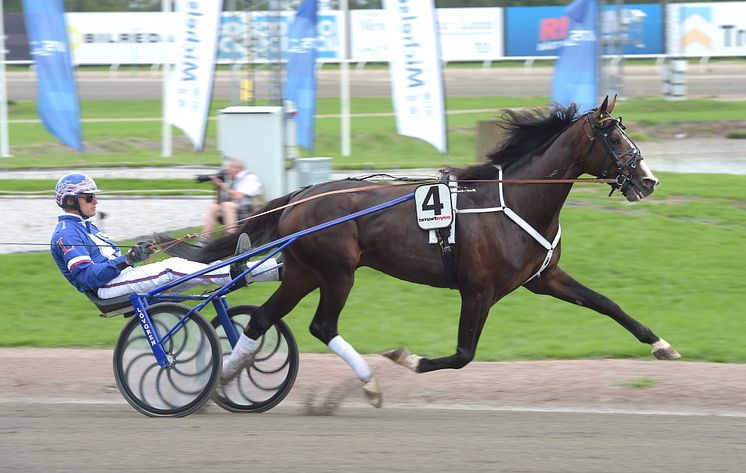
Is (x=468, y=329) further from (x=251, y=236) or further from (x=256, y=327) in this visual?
(x=251, y=236)

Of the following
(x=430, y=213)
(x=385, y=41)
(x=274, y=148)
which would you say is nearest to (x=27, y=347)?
(x=430, y=213)

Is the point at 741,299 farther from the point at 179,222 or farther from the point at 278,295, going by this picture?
the point at 179,222

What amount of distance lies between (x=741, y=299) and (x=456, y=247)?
4104 millimetres

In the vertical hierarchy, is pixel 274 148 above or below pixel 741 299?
above

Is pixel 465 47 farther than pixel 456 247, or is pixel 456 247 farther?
pixel 465 47

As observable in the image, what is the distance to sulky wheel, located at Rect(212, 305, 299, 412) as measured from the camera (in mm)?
6434

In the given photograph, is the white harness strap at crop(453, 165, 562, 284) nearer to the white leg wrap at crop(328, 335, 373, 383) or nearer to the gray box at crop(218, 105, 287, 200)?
the white leg wrap at crop(328, 335, 373, 383)

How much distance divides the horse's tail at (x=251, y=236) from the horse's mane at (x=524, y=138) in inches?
45.9

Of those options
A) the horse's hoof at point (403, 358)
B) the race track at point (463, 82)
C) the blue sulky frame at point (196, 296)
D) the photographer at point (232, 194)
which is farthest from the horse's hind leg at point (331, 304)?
the race track at point (463, 82)

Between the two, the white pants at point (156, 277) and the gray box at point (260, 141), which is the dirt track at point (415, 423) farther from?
the gray box at point (260, 141)

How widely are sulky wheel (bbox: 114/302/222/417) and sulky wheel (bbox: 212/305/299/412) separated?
33 centimetres

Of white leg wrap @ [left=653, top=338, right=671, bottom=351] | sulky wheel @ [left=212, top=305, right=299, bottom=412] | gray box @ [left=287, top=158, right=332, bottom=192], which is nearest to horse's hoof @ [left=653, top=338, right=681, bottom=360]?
white leg wrap @ [left=653, top=338, right=671, bottom=351]

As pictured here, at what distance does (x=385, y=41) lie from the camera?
32000 mm

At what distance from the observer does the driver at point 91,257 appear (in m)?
6.03
